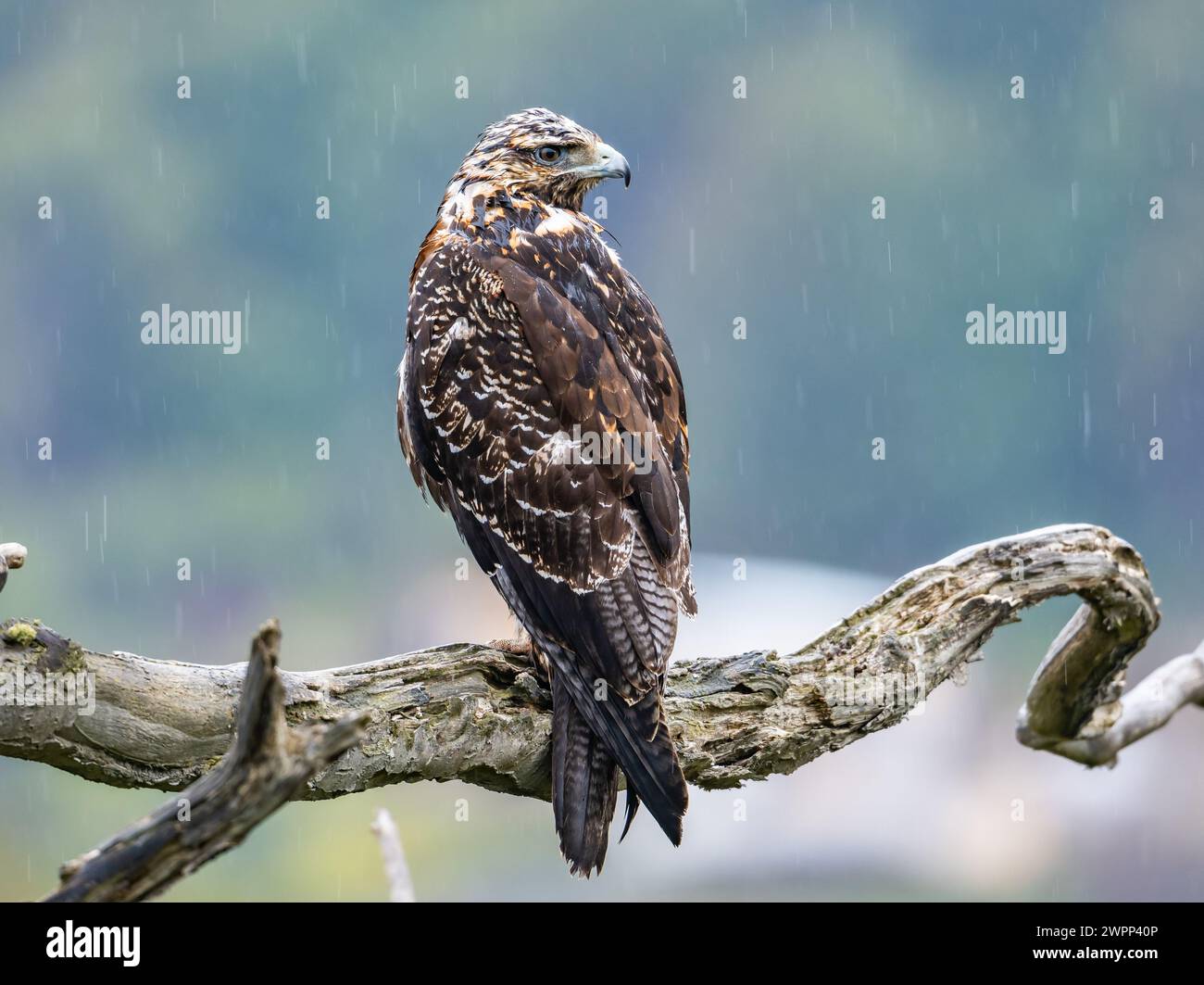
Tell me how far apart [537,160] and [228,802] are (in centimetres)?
368

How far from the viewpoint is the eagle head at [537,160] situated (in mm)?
5418

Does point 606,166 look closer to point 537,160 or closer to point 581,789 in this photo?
point 537,160

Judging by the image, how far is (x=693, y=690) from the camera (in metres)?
4.63

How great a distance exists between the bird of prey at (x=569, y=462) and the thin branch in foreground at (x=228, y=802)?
180 cm

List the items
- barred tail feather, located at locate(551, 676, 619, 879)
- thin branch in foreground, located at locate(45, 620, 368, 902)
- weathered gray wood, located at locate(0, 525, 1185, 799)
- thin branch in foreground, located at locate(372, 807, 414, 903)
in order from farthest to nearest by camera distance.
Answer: barred tail feather, located at locate(551, 676, 619, 879), weathered gray wood, located at locate(0, 525, 1185, 799), thin branch in foreground, located at locate(372, 807, 414, 903), thin branch in foreground, located at locate(45, 620, 368, 902)

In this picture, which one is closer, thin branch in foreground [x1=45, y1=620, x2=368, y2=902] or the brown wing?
thin branch in foreground [x1=45, y1=620, x2=368, y2=902]

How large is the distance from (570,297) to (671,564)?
1.18 meters

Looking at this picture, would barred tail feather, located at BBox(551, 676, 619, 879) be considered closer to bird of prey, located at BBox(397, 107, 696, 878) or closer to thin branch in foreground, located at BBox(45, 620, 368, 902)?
bird of prey, located at BBox(397, 107, 696, 878)

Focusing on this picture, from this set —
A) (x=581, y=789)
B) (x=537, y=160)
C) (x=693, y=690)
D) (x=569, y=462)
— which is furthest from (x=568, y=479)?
(x=537, y=160)

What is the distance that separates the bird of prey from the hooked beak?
30 cm

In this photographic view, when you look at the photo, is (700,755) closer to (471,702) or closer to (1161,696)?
(471,702)

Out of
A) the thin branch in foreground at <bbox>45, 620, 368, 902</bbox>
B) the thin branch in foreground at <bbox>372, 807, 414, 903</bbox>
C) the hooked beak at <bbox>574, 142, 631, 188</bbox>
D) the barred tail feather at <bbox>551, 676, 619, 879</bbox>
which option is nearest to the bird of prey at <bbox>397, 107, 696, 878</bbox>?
the barred tail feather at <bbox>551, 676, 619, 879</bbox>

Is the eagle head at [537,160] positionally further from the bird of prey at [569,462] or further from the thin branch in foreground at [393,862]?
the thin branch in foreground at [393,862]

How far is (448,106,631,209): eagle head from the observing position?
5418 mm
